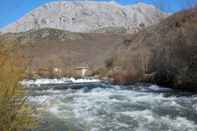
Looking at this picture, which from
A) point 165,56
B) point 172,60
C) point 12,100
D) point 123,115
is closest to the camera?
point 12,100

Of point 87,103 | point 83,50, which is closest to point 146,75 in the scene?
point 87,103

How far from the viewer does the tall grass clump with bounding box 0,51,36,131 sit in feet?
17.1

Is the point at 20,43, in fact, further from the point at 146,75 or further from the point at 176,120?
the point at 146,75

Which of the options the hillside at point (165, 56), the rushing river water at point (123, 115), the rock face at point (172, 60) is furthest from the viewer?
the rock face at point (172, 60)

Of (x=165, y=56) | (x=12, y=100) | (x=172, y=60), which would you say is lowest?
(x=12, y=100)

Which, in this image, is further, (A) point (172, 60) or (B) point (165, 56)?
(B) point (165, 56)

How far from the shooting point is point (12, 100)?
17.5 feet

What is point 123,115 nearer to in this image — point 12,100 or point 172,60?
point 12,100

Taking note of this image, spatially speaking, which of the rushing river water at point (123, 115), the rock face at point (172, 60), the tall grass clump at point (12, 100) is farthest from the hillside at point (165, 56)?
the rushing river water at point (123, 115)

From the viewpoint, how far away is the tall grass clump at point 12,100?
520cm

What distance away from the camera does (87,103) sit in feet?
53.3

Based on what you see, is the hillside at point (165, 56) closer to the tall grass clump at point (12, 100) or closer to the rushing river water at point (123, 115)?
the tall grass clump at point (12, 100)

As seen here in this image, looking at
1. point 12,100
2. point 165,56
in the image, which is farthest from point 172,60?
point 12,100

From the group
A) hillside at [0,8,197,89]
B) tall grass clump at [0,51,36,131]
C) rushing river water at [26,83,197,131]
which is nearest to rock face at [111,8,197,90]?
hillside at [0,8,197,89]
